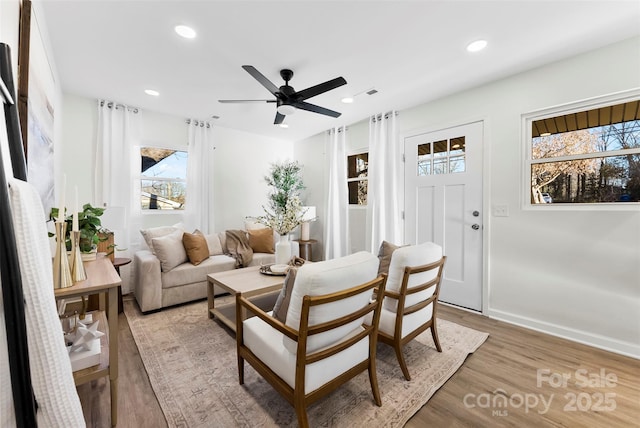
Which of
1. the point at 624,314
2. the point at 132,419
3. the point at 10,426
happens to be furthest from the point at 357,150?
the point at 10,426

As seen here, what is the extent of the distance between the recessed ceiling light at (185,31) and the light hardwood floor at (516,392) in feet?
8.41

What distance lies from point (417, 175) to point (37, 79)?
3.60 m

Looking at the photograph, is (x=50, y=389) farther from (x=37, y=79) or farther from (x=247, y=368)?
(x=37, y=79)

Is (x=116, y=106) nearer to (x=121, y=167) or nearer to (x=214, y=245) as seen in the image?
(x=121, y=167)

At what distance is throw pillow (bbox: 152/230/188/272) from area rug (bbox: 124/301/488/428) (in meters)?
0.68

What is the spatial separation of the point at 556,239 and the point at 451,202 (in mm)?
1021

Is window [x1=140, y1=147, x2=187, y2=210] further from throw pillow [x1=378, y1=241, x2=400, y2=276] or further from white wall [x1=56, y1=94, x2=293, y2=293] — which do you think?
throw pillow [x1=378, y1=241, x2=400, y2=276]

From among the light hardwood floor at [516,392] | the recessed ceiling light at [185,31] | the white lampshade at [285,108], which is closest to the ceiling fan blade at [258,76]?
the white lampshade at [285,108]

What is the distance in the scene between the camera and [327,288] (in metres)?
1.24

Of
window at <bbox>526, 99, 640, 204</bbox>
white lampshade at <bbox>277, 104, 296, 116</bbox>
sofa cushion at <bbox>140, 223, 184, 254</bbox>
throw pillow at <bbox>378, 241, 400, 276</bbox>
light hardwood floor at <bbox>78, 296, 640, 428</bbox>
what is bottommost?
light hardwood floor at <bbox>78, 296, 640, 428</bbox>

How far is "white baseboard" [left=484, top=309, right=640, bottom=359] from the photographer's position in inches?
84.6

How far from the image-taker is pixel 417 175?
11.6ft

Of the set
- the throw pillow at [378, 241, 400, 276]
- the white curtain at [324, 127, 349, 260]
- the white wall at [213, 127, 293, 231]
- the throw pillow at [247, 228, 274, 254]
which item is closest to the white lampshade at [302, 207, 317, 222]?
the white curtain at [324, 127, 349, 260]

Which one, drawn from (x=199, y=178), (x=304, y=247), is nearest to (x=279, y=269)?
(x=304, y=247)
